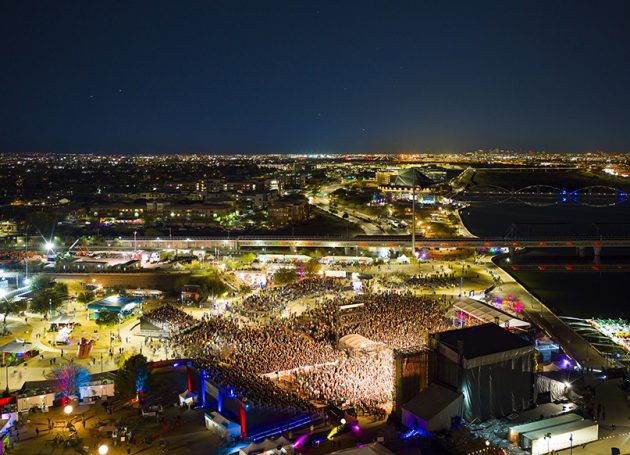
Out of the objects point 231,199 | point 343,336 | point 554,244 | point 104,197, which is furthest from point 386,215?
point 343,336

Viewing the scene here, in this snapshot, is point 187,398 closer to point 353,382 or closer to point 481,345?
point 353,382

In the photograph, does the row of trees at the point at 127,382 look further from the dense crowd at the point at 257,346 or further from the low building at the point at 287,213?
the low building at the point at 287,213

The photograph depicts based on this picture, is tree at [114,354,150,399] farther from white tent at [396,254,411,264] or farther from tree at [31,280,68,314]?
white tent at [396,254,411,264]

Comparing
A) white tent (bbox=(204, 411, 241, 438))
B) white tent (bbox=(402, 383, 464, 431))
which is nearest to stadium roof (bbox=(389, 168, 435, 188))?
white tent (bbox=(402, 383, 464, 431))

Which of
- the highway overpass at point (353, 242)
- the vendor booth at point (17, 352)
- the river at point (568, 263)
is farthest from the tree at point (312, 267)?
the vendor booth at point (17, 352)

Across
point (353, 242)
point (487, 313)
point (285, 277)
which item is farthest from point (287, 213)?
point (487, 313)

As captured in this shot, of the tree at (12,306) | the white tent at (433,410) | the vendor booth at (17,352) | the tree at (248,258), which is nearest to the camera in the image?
the white tent at (433,410)
